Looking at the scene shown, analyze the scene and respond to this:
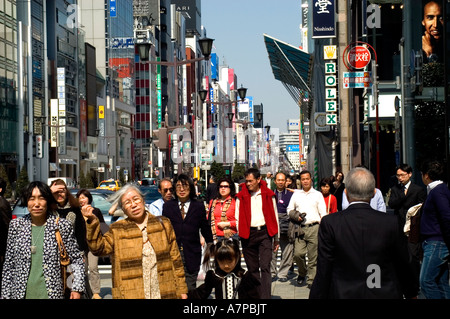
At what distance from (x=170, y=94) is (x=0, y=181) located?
13678cm

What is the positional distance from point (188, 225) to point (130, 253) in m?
3.24

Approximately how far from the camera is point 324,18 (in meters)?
48.5

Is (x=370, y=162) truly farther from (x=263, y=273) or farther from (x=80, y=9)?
(x=80, y=9)

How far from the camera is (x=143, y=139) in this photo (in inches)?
5502

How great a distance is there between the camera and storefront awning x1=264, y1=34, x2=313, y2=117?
64.8 meters

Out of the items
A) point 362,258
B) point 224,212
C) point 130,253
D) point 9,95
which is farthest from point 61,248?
point 9,95

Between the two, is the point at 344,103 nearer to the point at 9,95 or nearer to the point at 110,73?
the point at 9,95

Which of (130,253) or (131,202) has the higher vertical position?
(131,202)

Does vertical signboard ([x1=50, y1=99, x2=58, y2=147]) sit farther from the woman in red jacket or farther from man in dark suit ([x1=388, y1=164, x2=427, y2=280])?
man in dark suit ([x1=388, y1=164, x2=427, y2=280])

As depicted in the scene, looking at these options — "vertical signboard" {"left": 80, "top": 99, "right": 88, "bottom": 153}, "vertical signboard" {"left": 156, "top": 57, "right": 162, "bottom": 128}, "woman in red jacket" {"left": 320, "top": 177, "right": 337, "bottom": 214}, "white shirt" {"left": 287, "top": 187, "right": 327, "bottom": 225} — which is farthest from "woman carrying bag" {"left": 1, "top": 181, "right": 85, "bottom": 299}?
"vertical signboard" {"left": 156, "top": 57, "right": 162, "bottom": 128}

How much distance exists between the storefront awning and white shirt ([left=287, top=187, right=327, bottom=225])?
50081 mm

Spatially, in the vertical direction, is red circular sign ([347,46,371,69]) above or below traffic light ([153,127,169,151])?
above

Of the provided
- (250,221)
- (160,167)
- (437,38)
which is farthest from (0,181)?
(160,167)

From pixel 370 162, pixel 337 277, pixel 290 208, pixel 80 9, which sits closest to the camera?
pixel 337 277
